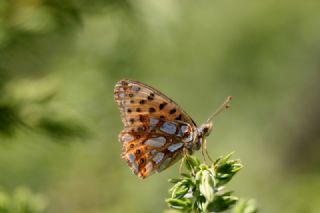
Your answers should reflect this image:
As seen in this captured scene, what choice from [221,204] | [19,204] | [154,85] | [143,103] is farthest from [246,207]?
[154,85]

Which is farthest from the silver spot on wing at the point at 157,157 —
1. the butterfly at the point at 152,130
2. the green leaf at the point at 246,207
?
the green leaf at the point at 246,207

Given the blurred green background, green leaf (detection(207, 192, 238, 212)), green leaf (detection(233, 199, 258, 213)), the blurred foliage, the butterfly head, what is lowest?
green leaf (detection(207, 192, 238, 212))

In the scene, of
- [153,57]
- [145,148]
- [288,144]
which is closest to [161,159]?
[145,148]

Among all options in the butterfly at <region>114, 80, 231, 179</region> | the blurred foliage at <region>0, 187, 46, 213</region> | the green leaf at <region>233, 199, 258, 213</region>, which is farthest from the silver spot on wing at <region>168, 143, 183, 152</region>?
the green leaf at <region>233, 199, 258, 213</region>

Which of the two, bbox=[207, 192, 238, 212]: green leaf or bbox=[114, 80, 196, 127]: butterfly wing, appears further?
bbox=[114, 80, 196, 127]: butterfly wing

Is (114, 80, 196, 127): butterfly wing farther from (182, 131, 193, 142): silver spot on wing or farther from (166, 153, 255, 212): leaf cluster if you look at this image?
(166, 153, 255, 212): leaf cluster

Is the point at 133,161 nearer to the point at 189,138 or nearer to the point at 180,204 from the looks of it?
the point at 189,138

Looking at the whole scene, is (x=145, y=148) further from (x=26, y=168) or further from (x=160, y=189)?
(x=160, y=189)
